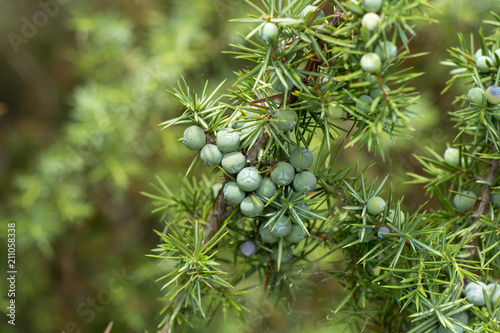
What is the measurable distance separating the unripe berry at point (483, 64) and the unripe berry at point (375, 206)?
145 mm

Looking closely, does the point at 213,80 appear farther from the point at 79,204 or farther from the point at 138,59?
the point at 79,204

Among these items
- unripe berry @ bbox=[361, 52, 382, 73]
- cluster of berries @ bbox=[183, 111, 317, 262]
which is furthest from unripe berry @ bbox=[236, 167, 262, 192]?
unripe berry @ bbox=[361, 52, 382, 73]

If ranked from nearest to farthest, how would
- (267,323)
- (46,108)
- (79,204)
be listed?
(267,323), (79,204), (46,108)

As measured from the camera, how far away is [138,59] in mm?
1042

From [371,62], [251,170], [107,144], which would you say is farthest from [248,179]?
[107,144]

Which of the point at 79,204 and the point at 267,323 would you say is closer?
the point at 267,323

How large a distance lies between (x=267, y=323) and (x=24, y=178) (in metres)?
0.68

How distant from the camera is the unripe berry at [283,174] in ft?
1.10

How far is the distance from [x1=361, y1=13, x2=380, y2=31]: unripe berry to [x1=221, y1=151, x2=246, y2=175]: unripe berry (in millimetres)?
127

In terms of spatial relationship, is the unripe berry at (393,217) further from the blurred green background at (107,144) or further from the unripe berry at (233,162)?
the blurred green background at (107,144)

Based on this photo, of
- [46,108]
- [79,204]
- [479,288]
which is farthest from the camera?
[46,108]

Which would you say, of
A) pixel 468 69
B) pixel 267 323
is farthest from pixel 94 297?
pixel 468 69

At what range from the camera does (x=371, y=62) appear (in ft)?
0.91

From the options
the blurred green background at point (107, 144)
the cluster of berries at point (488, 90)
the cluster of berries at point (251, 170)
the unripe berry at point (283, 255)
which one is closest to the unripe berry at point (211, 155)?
the cluster of berries at point (251, 170)
